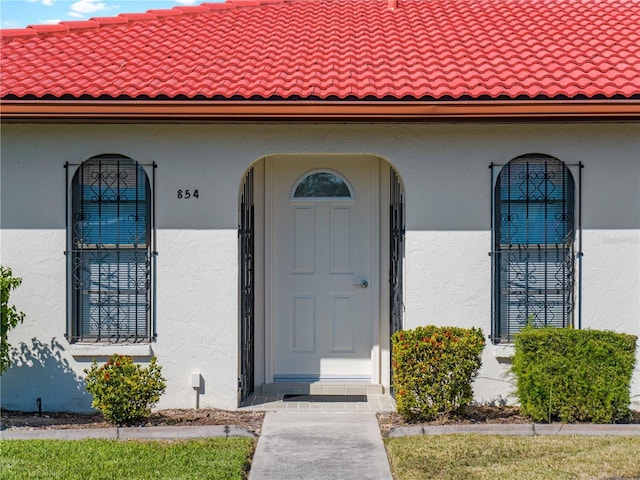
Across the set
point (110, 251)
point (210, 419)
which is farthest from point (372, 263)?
point (110, 251)

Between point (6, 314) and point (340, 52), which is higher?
point (340, 52)

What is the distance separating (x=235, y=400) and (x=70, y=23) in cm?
561

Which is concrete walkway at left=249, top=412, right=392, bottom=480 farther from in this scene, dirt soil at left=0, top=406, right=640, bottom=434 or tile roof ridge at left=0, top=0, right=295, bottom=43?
tile roof ridge at left=0, top=0, right=295, bottom=43

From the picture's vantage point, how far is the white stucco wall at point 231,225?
838cm

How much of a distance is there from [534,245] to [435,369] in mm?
1834

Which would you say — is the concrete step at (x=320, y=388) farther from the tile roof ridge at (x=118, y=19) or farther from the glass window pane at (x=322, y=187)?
the tile roof ridge at (x=118, y=19)

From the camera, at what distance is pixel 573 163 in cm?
838

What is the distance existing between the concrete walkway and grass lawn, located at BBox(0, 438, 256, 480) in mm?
214

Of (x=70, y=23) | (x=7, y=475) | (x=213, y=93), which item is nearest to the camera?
(x=7, y=475)

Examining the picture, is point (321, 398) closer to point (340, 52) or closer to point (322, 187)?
point (322, 187)

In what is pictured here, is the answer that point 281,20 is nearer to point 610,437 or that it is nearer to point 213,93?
point 213,93

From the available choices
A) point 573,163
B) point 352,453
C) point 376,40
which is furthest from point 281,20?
point 352,453

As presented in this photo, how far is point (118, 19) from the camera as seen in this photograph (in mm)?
11180

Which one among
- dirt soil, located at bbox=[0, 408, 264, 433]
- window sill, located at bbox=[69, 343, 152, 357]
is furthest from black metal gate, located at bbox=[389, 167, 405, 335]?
window sill, located at bbox=[69, 343, 152, 357]
